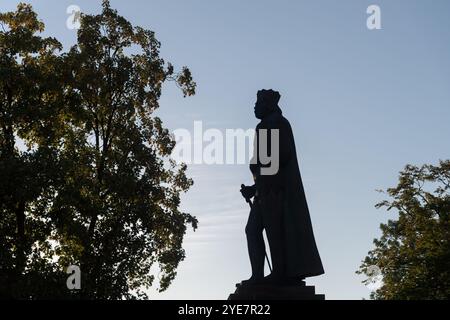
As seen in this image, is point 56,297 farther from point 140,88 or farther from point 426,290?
point 426,290

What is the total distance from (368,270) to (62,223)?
20.6 m

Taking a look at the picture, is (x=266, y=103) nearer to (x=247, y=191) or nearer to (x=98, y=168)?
(x=247, y=191)

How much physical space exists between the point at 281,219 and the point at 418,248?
22870 millimetres

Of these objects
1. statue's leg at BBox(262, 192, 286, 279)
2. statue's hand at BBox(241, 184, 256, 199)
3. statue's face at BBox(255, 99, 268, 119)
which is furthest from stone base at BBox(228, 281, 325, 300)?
statue's face at BBox(255, 99, 268, 119)

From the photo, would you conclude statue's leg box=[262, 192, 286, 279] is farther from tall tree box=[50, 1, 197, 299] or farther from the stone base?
tall tree box=[50, 1, 197, 299]

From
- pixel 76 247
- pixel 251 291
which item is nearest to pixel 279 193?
pixel 251 291

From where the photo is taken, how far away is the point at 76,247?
879 inches

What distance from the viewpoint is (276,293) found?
10.1m

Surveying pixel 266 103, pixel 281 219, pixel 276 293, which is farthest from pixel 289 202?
pixel 266 103

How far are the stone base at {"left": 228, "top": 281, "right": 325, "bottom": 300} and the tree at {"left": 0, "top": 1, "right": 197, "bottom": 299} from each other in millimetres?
11787

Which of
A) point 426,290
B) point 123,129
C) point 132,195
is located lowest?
point 426,290

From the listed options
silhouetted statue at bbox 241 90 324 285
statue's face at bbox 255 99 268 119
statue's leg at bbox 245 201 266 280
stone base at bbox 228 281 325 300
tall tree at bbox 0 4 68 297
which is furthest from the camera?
tall tree at bbox 0 4 68 297

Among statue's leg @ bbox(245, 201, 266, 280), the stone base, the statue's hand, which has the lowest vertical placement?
the stone base

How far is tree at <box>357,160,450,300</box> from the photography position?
29672 millimetres
